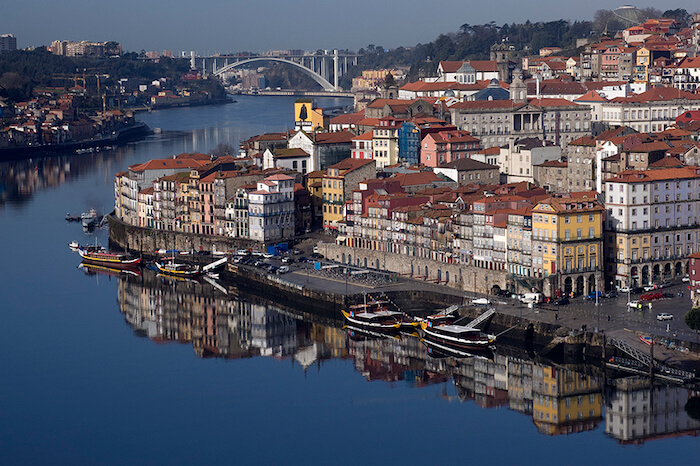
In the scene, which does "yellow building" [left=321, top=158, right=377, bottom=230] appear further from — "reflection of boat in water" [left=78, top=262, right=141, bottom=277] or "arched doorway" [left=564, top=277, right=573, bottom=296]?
"arched doorway" [left=564, top=277, right=573, bottom=296]

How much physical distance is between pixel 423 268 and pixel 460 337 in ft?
16.5

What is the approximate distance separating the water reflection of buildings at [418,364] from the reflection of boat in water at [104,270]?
2.61 meters

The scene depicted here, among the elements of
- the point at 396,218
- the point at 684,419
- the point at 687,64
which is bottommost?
the point at 684,419

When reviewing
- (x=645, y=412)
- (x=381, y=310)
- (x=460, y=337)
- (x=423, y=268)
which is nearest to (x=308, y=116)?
(x=423, y=268)

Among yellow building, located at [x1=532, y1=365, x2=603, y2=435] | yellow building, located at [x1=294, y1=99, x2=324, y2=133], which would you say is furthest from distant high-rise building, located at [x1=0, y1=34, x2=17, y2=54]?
yellow building, located at [x1=532, y1=365, x2=603, y2=435]

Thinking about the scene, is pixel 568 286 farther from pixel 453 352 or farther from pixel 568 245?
pixel 453 352

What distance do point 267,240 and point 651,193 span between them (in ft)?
37.1

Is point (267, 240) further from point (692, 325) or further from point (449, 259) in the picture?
point (692, 325)

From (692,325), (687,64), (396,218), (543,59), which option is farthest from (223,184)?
(543,59)

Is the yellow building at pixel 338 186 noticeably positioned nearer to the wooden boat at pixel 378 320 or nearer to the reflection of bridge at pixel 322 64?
the wooden boat at pixel 378 320

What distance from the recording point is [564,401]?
2481 centimetres

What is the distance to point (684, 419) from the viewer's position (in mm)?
23344

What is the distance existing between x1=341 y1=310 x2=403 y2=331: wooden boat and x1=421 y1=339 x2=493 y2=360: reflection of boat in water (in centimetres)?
158

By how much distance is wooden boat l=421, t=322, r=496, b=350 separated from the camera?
92.5 feet
